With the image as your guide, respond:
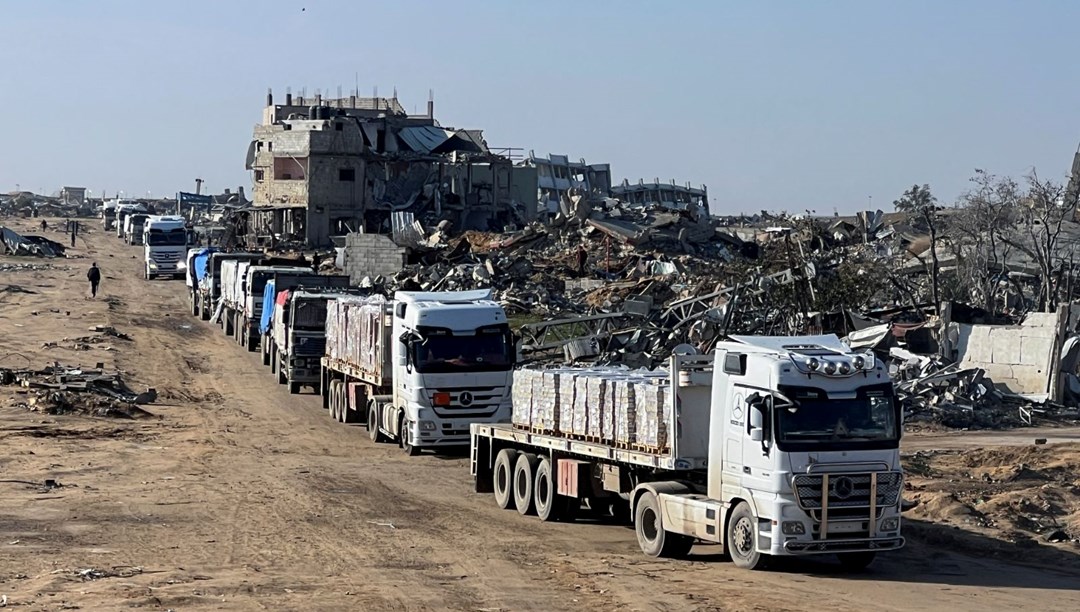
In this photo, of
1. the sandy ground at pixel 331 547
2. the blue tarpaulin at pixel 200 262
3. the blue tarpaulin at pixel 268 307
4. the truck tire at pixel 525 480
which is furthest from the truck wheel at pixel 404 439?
the blue tarpaulin at pixel 200 262

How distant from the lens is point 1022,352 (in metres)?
35.8

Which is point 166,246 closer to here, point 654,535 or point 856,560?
point 654,535

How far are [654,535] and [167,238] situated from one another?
211 ft

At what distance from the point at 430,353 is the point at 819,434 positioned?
11.7 metres

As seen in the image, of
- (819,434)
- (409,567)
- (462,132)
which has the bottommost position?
(409,567)

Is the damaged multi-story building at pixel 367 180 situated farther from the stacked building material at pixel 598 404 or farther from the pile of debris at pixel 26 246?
the stacked building material at pixel 598 404

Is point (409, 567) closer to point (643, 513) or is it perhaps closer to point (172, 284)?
point (643, 513)

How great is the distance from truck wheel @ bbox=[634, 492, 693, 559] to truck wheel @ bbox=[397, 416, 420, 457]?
9936 millimetres

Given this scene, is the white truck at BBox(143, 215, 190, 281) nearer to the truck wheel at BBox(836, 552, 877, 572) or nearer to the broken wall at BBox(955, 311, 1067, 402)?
the broken wall at BBox(955, 311, 1067, 402)

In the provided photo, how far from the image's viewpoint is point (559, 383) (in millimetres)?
20625

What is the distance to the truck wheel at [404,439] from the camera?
1103 inches

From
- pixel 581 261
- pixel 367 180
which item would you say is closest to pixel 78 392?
pixel 581 261

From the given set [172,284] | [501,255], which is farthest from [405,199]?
[501,255]

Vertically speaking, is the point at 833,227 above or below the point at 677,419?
above
